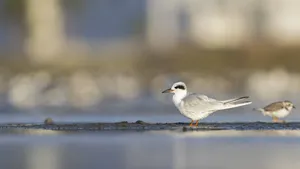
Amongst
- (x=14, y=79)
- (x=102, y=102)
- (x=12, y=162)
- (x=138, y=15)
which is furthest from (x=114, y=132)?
(x=138, y=15)

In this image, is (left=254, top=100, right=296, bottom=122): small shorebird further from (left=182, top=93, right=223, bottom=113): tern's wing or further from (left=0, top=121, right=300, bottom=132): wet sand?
(left=182, top=93, right=223, bottom=113): tern's wing

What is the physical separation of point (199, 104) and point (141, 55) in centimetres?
2691

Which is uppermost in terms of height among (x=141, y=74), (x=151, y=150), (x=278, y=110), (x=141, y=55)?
(x=141, y=55)

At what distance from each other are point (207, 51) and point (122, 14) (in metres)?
14.7

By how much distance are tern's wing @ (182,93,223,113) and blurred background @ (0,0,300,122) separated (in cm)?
505

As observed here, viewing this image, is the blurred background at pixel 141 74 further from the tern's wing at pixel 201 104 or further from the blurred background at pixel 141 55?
the tern's wing at pixel 201 104

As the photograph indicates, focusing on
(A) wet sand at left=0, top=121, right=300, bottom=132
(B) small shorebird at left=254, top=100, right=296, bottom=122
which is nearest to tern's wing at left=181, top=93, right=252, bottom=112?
(A) wet sand at left=0, top=121, right=300, bottom=132

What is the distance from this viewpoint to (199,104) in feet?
56.2

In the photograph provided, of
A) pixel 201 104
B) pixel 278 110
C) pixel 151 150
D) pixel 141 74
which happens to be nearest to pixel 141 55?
pixel 141 74

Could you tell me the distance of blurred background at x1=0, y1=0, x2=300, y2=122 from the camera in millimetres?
30203

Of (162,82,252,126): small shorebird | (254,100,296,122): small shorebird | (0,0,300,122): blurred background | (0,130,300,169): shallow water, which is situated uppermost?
(0,0,300,122): blurred background

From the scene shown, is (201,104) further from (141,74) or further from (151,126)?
(141,74)

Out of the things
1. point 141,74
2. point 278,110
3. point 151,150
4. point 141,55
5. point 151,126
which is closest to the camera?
point 151,150

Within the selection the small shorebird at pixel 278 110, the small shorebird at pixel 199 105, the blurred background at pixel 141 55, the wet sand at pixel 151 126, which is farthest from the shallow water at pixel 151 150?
the blurred background at pixel 141 55
